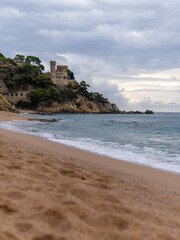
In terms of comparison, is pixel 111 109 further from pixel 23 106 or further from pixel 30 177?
pixel 30 177

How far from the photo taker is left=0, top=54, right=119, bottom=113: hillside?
6766 centimetres

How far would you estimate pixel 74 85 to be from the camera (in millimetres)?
82062

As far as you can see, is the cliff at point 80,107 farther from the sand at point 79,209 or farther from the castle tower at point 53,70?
the sand at point 79,209

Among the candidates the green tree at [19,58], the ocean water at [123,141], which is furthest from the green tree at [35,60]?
the ocean water at [123,141]

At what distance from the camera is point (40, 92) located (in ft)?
216

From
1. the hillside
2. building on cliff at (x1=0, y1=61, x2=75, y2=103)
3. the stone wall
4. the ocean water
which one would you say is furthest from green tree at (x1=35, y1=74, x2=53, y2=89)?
the ocean water

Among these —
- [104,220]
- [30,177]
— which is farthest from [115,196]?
[30,177]

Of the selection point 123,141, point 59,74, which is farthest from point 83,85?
point 123,141

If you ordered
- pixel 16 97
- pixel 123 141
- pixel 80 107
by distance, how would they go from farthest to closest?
pixel 80 107 < pixel 16 97 < pixel 123 141

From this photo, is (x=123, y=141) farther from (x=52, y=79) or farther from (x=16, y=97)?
(x=52, y=79)

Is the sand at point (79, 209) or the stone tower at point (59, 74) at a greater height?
the stone tower at point (59, 74)

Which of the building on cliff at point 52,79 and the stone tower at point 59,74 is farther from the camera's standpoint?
the stone tower at point 59,74

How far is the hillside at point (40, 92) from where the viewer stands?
222 ft

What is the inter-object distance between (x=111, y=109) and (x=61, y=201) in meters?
86.7
